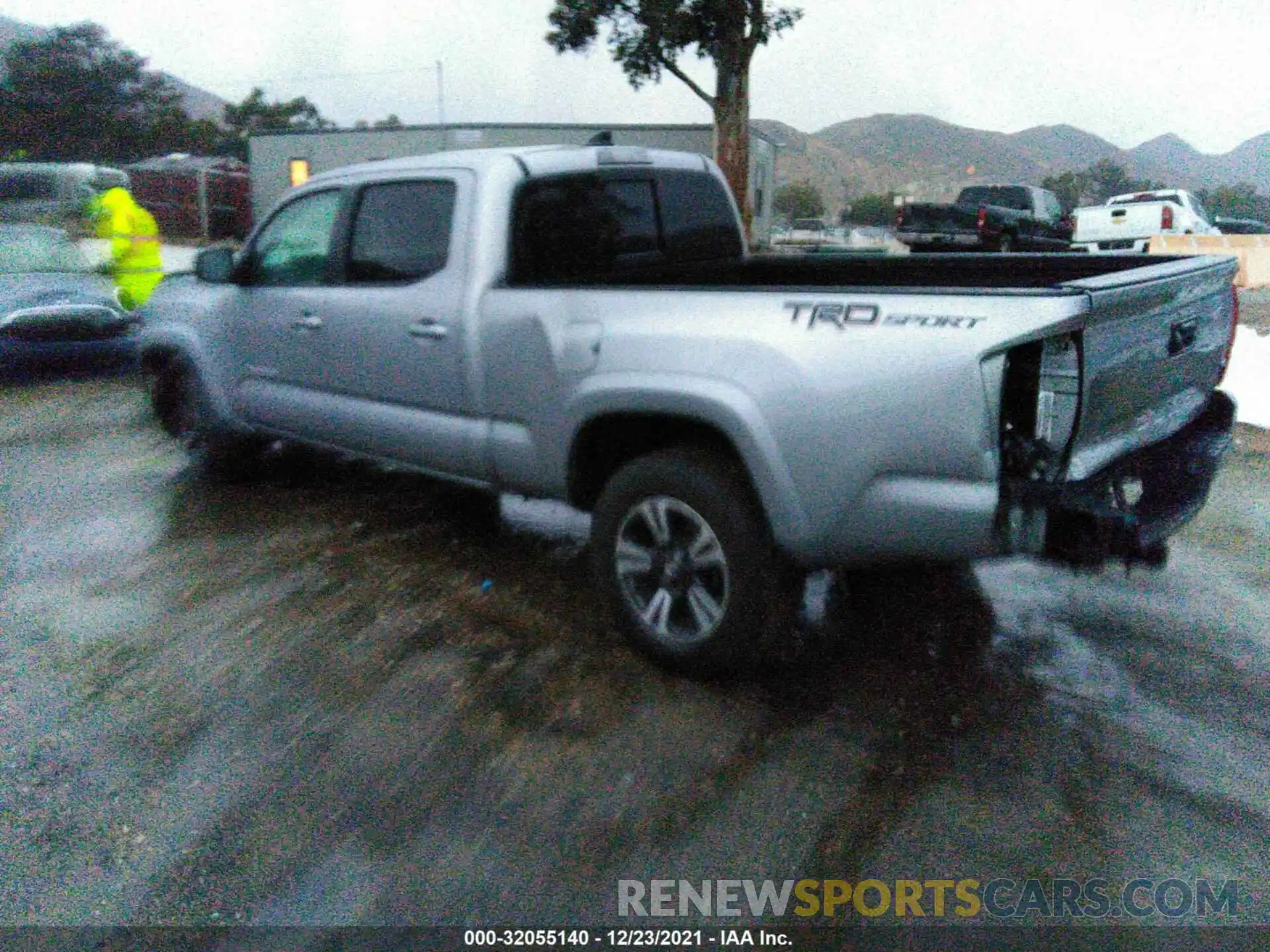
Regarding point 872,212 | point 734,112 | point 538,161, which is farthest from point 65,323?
point 872,212

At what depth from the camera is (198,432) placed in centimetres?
653

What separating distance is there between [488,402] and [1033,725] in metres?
2.41

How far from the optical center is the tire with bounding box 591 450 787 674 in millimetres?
3691

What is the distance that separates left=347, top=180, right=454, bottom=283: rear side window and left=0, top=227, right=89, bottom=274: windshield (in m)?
6.48

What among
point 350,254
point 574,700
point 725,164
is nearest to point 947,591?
point 574,700

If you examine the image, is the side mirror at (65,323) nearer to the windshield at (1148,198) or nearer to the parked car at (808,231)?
the windshield at (1148,198)

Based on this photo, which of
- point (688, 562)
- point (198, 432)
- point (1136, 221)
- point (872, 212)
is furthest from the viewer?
point (872, 212)

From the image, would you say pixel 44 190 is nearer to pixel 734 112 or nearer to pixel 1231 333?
pixel 734 112

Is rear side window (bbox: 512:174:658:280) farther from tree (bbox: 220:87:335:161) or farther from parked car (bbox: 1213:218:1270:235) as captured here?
tree (bbox: 220:87:335:161)

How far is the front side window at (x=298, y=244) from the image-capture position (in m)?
5.46

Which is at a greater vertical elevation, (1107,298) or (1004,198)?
(1004,198)

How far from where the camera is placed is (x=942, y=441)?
3.23m

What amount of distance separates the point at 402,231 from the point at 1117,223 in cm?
2170

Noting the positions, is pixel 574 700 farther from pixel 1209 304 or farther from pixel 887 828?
pixel 1209 304
